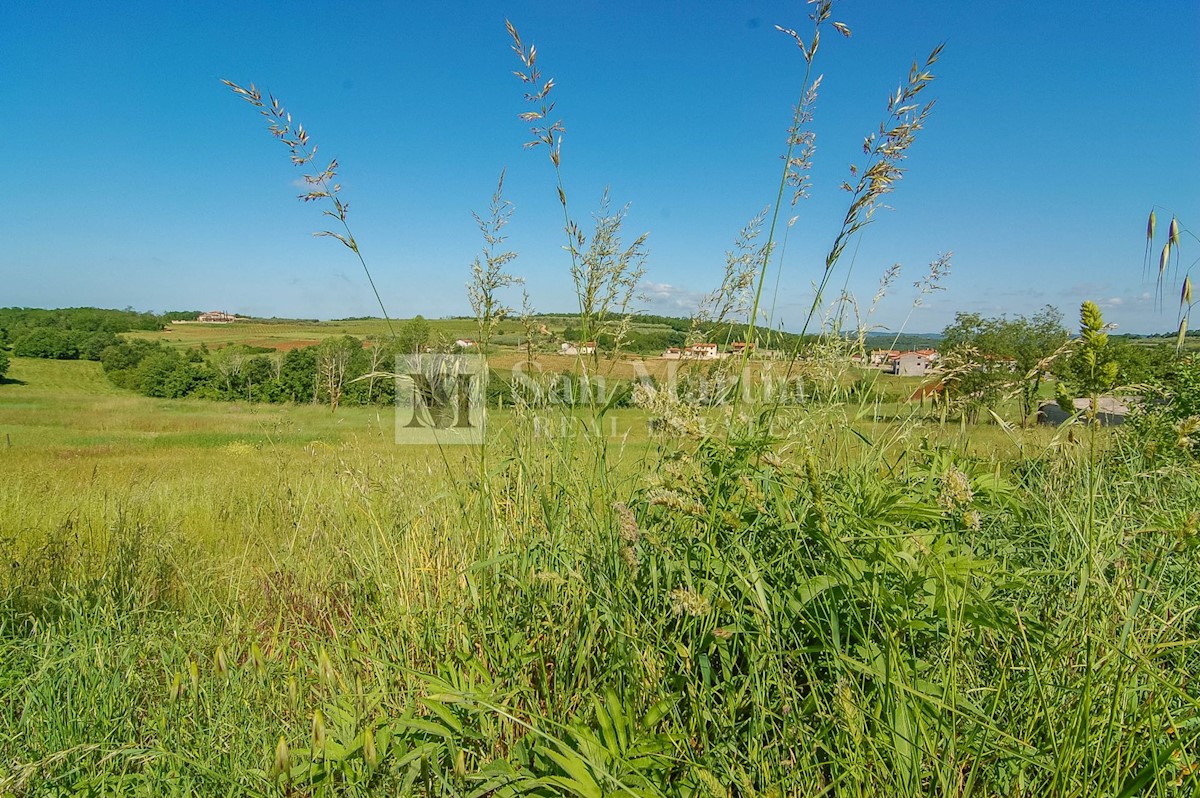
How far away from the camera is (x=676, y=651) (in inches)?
52.4

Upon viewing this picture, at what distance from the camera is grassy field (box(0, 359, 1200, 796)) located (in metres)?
1.17

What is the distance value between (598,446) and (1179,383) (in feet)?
17.6

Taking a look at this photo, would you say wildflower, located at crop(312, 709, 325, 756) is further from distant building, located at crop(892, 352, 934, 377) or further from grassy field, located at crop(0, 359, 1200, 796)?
distant building, located at crop(892, 352, 934, 377)

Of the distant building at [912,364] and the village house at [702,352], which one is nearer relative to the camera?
the village house at [702,352]

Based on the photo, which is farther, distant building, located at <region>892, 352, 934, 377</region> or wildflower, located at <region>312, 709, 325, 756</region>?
distant building, located at <region>892, 352, 934, 377</region>

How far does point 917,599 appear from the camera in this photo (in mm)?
1328

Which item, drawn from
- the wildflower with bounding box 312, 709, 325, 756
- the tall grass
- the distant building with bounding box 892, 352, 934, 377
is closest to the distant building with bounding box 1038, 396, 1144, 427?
the tall grass

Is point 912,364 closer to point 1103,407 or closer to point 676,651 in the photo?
point 1103,407

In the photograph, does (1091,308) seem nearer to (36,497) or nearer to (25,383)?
(36,497)

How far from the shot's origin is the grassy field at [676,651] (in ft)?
3.84

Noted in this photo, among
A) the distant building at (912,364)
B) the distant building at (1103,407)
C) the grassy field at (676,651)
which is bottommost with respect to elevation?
the grassy field at (676,651)

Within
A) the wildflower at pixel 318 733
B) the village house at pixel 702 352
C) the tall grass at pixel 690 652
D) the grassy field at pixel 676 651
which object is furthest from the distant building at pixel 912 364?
the wildflower at pixel 318 733

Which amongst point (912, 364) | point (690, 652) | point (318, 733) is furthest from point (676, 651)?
point (912, 364)

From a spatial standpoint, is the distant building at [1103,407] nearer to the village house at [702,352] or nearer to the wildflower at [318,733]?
the village house at [702,352]
